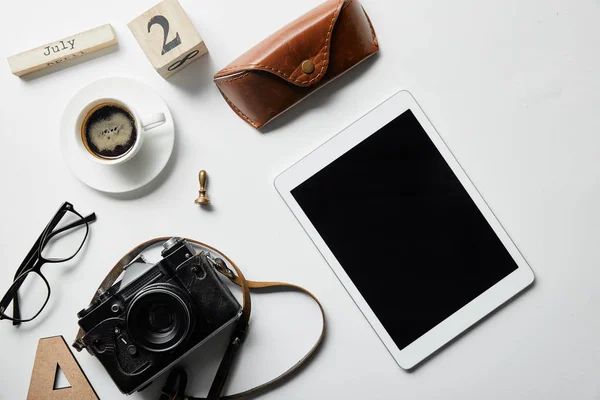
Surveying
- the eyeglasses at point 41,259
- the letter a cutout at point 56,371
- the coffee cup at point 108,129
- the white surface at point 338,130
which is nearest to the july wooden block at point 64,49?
the white surface at point 338,130

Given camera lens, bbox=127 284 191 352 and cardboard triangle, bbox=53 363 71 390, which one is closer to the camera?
camera lens, bbox=127 284 191 352

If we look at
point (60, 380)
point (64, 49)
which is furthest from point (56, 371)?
point (64, 49)

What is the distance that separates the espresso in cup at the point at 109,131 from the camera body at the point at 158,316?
0.19 m

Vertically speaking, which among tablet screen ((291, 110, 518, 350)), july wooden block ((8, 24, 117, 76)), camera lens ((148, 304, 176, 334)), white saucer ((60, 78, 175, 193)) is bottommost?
tablet screen ((291, 110, 518, 350))

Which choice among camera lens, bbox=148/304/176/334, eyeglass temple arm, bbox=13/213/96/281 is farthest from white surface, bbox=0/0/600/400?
camera lens, bbox=148/304/176/334

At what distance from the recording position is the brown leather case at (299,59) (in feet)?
2.82

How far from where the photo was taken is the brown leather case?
33.8 inches

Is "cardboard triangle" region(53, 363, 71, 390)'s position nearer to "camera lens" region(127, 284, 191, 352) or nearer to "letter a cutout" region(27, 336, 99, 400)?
"letter a cutout" region(27, 336, 99, 400)

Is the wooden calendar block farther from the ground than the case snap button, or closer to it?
farther from the ground

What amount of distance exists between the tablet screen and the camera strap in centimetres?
13

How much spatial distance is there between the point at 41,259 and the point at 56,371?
220 mm

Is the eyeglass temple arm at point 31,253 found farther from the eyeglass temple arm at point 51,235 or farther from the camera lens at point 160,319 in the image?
the camera lens at point 160,319

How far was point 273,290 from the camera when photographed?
97 cm

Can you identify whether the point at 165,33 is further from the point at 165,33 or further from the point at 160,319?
the point at 160,319
